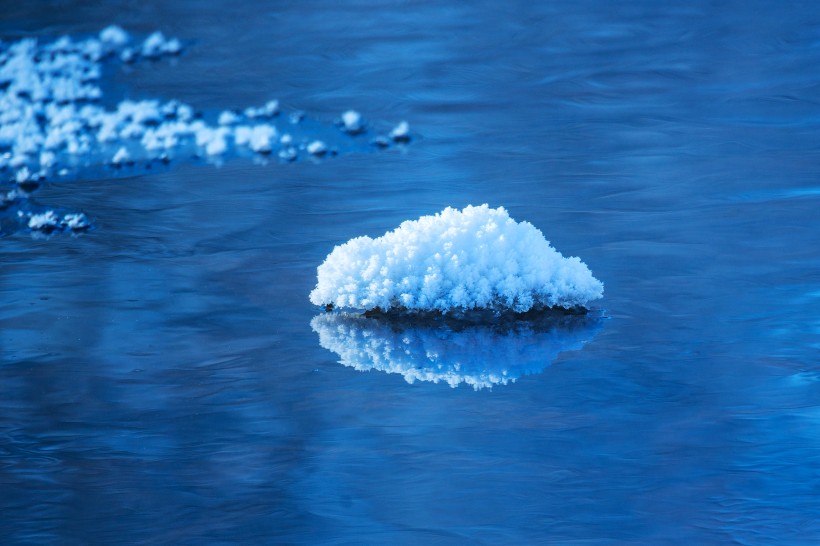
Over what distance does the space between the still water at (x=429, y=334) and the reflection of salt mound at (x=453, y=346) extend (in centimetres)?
3

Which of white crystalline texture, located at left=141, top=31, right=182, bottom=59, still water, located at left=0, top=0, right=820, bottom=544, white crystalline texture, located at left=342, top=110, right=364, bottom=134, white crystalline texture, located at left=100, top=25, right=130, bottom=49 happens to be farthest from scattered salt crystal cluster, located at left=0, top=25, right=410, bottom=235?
white crystalline texture, located at left=100, top=25, right=130, bottom=49

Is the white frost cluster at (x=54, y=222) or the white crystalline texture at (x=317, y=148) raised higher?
the white crystalline texture at (x=317, y=148)

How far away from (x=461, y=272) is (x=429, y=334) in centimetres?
13

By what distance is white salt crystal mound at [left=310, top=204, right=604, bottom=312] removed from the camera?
84.2 inches

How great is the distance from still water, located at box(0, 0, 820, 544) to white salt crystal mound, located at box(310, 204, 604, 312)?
11cm

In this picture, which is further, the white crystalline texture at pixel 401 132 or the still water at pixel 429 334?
the white crystalline texture at pixel 401 132

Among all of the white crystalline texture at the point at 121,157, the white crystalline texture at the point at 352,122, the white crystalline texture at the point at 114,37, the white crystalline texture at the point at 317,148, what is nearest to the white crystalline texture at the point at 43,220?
the white crystalline texture at the point at 121,157

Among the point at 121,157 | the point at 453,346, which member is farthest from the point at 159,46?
Answer: the point at 453,346

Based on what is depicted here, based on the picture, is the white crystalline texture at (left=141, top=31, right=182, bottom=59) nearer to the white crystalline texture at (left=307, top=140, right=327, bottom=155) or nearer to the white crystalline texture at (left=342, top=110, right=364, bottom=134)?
the white crystalline texture at (left=342, top=110, right=364, bottom=134)

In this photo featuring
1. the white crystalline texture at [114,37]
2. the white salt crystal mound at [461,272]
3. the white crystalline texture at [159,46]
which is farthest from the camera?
the white crystalline texture at [114,37]

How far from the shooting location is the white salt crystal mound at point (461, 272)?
214 centimetres

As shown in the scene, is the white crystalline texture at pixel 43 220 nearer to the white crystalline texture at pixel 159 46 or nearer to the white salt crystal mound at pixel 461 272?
the white salt crystal mound at pixel 461 272

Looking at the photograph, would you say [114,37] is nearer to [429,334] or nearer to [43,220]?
[43,220]

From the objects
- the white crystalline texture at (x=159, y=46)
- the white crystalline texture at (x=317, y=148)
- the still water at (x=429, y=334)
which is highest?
the white crystalline texture at (x=159, y=46)
